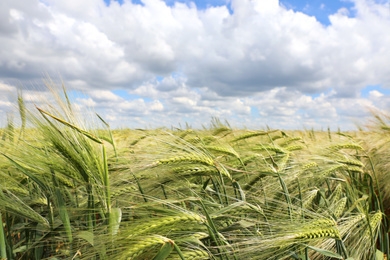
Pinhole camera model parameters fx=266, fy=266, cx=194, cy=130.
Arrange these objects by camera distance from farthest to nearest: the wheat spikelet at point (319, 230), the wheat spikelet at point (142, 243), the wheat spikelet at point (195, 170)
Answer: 1. the wheat spikelet at point (195, 170)
2. the wheat spikelet at point (319, 230)
3. the wheat spikelet at point (142, 243)

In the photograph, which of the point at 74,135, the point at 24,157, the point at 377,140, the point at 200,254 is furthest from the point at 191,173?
the point at 377,140

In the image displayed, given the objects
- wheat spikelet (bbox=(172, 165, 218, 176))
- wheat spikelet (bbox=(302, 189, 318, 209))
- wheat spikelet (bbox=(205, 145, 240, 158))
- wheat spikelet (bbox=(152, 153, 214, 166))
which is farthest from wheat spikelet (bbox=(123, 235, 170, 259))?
wheat spikelet (bbox=(302, 189, 318, 209))

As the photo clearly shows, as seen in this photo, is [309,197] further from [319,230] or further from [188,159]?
[188,159]

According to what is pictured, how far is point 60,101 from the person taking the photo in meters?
1.10

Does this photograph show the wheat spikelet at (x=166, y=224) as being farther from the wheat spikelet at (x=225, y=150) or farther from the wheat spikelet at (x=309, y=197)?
the wheat spikelet at (x=309, y=197)

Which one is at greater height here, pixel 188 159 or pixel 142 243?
pixel 188 159

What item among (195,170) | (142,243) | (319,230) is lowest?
(319,230)

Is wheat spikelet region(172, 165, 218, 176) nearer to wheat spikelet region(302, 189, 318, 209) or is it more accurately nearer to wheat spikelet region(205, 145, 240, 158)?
wheat spikelet region(205, 145, 240, 158)

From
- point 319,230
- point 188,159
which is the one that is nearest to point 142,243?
point 188,159

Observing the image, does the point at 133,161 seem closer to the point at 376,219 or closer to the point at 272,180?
the point at 272,180

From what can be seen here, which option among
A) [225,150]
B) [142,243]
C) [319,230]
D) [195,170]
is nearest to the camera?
[142,243]

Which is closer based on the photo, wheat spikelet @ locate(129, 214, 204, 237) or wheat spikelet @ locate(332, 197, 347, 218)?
wheat spikelet @ locate(129, 214, 204, 237)

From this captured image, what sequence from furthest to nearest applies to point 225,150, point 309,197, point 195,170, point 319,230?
point 309,197 < point 225,150 < point 195,170 < point 319,230

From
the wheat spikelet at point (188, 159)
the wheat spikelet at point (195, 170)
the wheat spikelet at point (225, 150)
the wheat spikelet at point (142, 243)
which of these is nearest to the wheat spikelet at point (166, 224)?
the wheat spikelet at point (142, 243)
